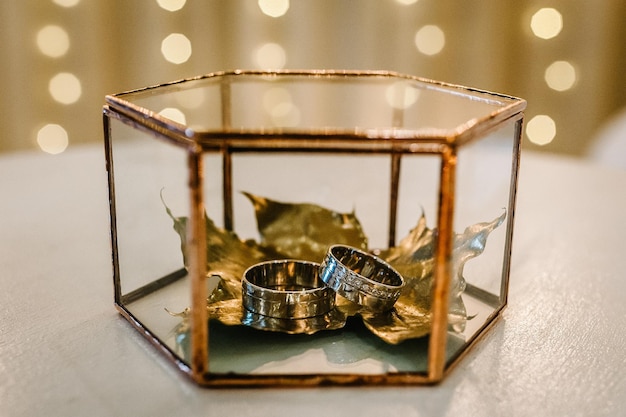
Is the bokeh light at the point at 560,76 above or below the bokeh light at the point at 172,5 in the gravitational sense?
below

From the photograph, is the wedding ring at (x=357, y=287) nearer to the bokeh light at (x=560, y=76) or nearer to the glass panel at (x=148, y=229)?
the glass panel at (x=148, y=229)

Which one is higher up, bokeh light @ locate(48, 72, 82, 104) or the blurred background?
the blurred background

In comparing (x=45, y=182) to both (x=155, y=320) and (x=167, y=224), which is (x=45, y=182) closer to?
(x=167, y=224)

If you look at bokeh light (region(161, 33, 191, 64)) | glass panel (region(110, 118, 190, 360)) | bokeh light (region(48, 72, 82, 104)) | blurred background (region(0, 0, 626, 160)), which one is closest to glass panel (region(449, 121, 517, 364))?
glass panel (region(110, 118, 190, 360))

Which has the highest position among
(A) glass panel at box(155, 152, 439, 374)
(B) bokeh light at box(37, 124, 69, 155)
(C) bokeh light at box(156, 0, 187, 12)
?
(C) bokeh light at box(156, 0, 187, 12)

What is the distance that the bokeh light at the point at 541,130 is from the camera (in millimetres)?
1770

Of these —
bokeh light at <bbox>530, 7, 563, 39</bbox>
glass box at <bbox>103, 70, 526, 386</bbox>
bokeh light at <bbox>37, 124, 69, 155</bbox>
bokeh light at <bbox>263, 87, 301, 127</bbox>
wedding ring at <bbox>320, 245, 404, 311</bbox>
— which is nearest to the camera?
glass box at <bbox>103, 70, 526, 386</bbox>

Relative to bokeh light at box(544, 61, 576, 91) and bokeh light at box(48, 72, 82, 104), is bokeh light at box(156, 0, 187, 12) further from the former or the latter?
bokeh light at box(544, 61, 576, 91)

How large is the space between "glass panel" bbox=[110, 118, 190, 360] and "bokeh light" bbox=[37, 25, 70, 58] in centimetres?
95

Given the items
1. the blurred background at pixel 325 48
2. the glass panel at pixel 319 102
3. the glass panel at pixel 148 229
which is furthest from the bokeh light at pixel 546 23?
the glass panel at pixel 148 229

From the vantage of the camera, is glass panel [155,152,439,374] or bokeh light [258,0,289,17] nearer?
glass panel [155,152,439,374]

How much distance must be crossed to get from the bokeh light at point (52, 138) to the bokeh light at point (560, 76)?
3.81ft

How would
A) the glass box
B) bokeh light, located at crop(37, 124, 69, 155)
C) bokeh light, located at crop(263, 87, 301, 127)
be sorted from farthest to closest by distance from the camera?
bokeh light, located at crop(37, 124, 69, 155), bokeh light, located at crop(263, 87, 301, 127), the glass box

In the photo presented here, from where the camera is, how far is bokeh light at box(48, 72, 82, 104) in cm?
177
